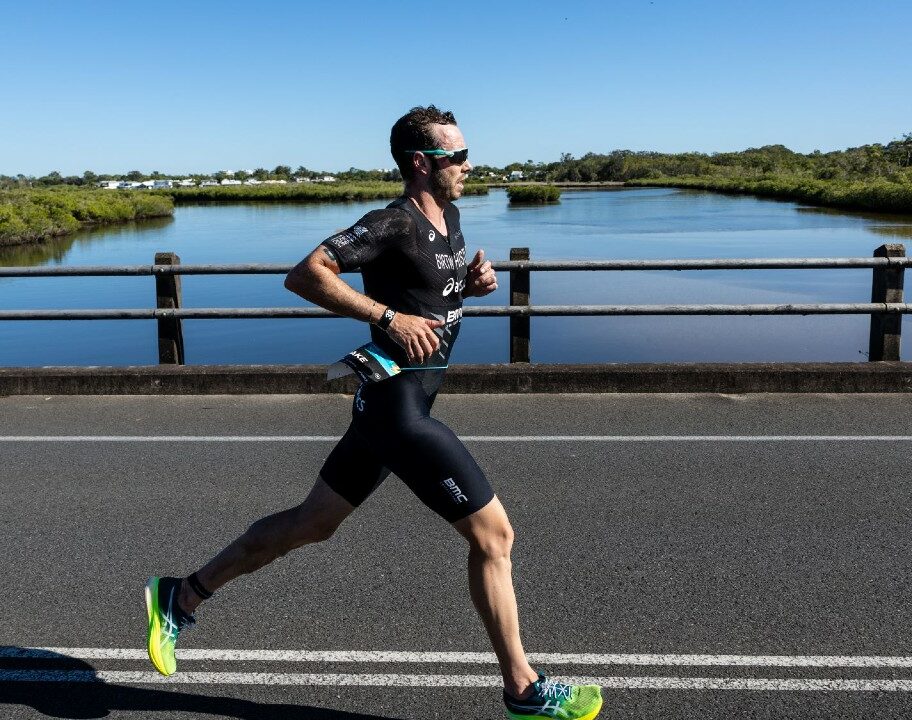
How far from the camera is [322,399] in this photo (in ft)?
28.2

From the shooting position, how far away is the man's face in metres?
3.46

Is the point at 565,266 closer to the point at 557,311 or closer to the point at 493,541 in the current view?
the point at 557,311

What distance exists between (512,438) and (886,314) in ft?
12.8

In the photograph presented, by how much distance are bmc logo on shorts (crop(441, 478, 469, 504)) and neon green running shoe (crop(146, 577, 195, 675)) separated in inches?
44.8

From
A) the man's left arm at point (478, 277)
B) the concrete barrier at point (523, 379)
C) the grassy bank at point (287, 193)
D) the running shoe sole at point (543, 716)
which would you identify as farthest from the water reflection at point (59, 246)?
the grassy bank at point (287, 193)

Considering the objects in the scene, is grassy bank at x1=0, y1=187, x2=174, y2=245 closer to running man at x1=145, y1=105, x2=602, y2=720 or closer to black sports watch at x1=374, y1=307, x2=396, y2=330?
running man at x1=145, y1=105, x2=602, y2=720

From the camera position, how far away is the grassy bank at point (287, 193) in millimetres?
106750

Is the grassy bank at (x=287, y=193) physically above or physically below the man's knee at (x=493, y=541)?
below

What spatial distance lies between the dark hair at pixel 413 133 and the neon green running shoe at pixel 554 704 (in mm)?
1736

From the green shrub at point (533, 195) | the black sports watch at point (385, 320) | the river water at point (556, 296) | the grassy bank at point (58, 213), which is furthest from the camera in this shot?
the green shrub at point (533, 195)

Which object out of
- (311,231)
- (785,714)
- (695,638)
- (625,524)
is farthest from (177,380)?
(311,231)

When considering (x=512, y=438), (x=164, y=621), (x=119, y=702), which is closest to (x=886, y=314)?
(x=512, y=438)

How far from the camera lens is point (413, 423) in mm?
3348

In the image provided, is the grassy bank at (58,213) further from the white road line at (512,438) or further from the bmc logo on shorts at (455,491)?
the bmc logo on shorts at (455,491)
